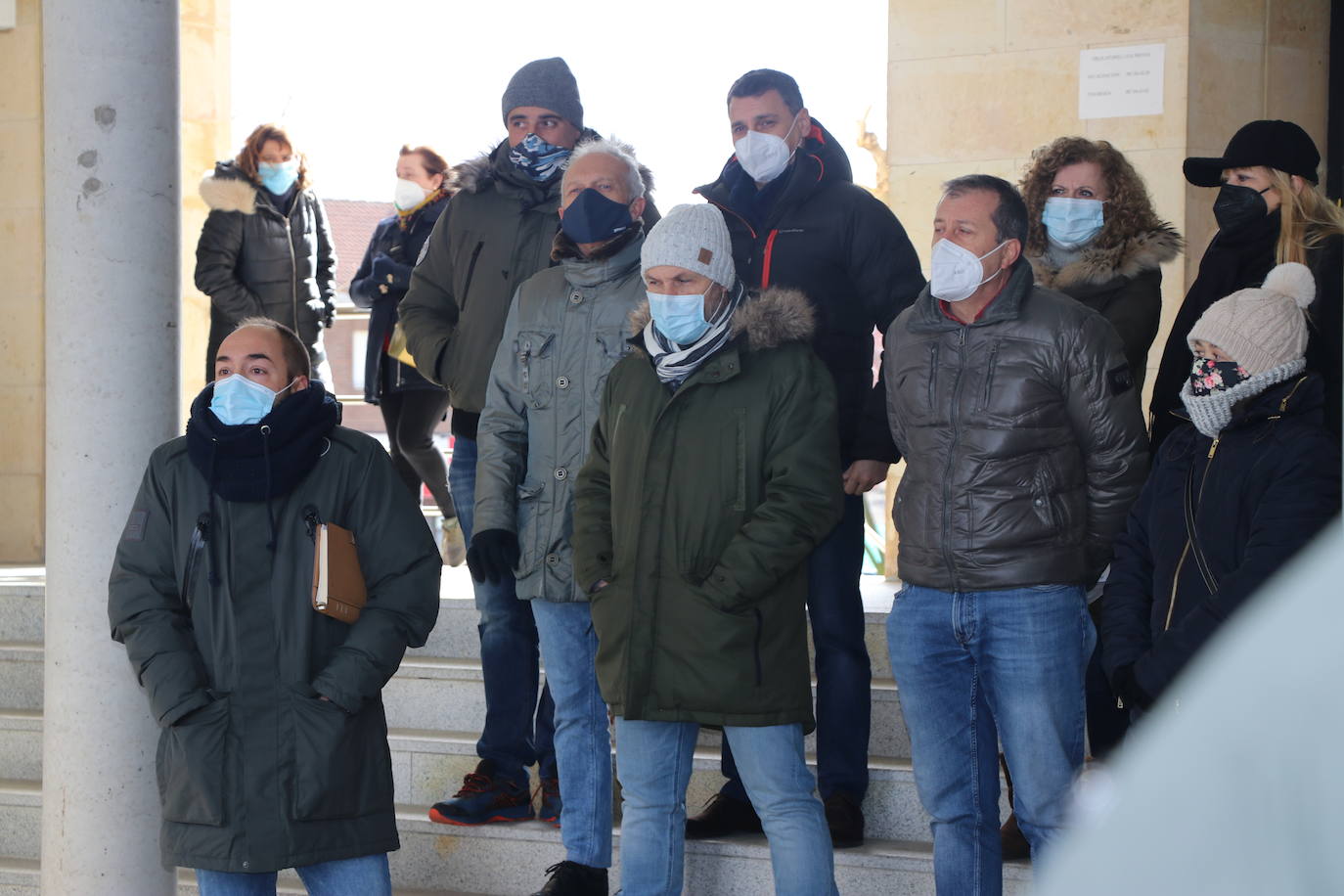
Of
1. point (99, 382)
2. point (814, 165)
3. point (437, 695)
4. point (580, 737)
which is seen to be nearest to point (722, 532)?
point (580, 737)

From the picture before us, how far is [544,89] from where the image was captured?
4637mm

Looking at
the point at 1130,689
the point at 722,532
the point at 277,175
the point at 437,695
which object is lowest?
the point at 437,695

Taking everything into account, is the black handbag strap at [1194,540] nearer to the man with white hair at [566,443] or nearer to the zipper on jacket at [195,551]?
the man with white hair at [566,443]

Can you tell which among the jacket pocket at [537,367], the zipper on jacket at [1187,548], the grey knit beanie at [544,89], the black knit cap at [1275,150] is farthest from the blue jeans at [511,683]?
the black knit cap at [1275,150]

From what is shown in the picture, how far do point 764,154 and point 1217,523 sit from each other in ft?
5.71

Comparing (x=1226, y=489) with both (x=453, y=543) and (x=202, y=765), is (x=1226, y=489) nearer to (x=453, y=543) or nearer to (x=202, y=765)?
(x=202, y=765)

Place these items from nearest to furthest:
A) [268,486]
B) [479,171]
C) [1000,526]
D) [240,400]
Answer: [1000,526]
[268,486]
[240,400]
[479,171]

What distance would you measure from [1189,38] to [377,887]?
5.09 meters

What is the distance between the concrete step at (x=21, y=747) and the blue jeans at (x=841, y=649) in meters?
2.97

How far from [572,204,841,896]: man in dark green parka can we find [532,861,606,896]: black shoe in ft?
1.01

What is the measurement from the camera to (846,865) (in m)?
4.40

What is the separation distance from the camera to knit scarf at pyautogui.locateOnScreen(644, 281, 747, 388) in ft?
12.7

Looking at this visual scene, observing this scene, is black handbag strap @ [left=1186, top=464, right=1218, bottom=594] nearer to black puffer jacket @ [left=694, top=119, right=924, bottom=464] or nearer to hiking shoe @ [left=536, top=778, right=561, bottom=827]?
black puffer jacket @ [left=694, top=119, right=924, bottom=464]

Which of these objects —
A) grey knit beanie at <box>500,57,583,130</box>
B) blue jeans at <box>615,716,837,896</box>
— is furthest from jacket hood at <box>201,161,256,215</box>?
blue jeans at <box>615,716,837,896</box>
